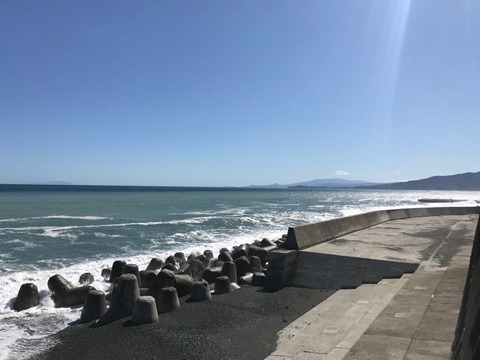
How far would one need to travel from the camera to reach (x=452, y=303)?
6.02 meters

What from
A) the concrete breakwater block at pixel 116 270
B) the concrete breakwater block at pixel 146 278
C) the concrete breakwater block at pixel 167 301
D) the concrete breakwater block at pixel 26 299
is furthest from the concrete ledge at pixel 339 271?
the concrete breakwater block at pixel 26 299

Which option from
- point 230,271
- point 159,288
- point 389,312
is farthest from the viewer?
point 230,271

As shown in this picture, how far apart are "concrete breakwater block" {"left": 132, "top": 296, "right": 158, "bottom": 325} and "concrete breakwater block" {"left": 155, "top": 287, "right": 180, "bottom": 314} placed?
2.03 ft

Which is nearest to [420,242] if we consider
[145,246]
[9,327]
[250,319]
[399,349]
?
[250,319]

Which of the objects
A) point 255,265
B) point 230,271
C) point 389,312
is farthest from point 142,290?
point 389,312

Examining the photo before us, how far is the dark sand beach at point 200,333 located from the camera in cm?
722

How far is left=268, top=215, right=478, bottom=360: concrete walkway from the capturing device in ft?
14.8

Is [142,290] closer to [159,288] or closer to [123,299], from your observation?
[159,288]

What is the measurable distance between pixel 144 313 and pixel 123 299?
1.02 m

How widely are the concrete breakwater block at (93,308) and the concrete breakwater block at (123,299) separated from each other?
222mm

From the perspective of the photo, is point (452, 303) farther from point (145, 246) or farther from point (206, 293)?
point (145, 246)

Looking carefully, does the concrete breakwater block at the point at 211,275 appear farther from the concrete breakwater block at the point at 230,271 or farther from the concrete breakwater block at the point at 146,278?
the concrete breakwater block at the point at 146,278

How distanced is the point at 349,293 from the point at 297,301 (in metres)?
1.19

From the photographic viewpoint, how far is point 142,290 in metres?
10.9
